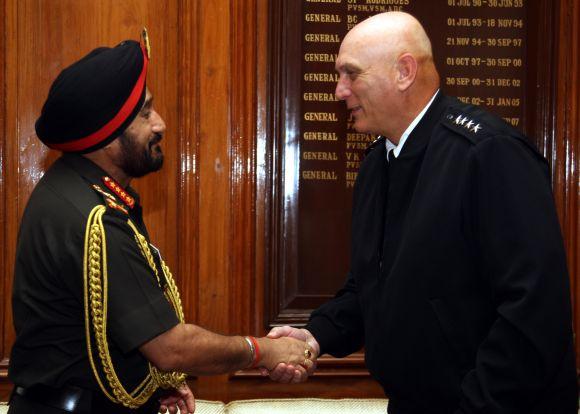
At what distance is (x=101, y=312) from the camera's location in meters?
1.83

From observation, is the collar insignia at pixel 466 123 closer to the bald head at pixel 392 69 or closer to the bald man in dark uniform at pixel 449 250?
the bald man in dark uniform at pixel 449 250

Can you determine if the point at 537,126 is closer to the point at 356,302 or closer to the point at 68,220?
the point at 356,302

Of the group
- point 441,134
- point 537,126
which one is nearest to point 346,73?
point 441,134

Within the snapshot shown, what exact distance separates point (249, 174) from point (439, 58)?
1037mm

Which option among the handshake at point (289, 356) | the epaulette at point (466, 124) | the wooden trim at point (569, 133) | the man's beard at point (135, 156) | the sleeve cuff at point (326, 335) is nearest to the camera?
the epaulette at point (466, 124)

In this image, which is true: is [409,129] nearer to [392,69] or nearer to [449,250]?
[392,69]

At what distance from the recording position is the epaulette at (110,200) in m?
1.91

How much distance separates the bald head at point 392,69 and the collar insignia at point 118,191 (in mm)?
702

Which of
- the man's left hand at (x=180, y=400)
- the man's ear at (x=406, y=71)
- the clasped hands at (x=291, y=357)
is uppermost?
the man's ear at (x=406, y=71)

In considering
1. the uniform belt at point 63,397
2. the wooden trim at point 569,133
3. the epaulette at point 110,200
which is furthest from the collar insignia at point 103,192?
the wooden trim at point 569,133

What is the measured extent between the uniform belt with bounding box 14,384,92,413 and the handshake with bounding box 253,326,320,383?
54 centimetres

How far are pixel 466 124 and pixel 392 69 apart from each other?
0.33 meters

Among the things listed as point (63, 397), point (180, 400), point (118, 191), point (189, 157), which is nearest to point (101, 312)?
point (63, 397)

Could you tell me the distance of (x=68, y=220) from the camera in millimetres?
1848
